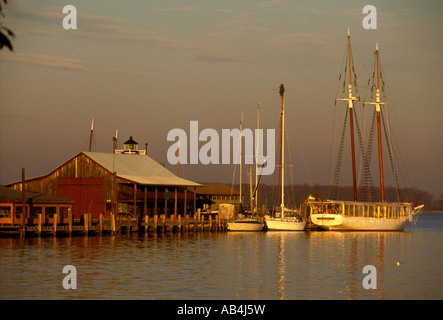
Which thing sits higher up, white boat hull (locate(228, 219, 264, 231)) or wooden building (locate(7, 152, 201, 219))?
wooden building (locate(7, 152, 201, 219))

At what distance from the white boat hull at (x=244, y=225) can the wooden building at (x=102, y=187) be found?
24.8ft

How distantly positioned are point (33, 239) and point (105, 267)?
21.3 meters

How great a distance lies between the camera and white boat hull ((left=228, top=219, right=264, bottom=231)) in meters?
90.2

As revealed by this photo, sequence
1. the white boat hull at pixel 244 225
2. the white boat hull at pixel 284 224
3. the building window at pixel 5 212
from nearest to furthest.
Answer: the building window at pixel 5 212 → the white boat hull at pixel 244 225 → the white boat hull at pixel 284 224

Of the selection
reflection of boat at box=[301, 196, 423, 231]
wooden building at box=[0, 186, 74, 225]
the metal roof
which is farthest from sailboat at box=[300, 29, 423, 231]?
wooden building at box=[0, 186, 74, 225]

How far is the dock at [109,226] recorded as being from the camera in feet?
219

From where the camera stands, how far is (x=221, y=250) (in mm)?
61875

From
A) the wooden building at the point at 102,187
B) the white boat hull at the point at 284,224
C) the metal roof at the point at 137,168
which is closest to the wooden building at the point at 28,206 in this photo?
the wooden building at the point at 102,187

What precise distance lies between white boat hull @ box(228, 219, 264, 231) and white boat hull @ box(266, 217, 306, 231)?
1389 mm

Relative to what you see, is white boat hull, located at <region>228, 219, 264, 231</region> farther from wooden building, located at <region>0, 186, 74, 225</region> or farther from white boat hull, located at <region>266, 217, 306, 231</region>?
wooden building, located at <region>0, 186, 74, 225</region>

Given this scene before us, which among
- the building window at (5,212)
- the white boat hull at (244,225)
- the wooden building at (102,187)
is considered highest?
the wooden building at (102,187)

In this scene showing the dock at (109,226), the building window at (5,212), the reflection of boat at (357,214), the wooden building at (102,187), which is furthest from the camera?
the reflection of boat at (357,214)

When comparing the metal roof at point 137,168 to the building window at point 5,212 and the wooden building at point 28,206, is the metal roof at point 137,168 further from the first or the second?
the building window at point 5,212
